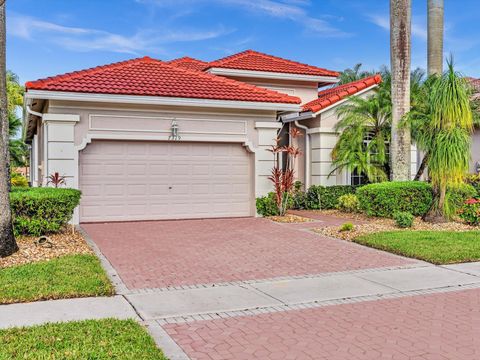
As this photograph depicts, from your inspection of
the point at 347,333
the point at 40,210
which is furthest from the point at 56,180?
the point at 347,333

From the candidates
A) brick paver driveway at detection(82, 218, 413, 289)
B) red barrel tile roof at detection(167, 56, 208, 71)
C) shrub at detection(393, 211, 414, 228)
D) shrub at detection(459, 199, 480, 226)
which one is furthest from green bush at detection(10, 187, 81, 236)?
red barrel tile roof at detection(167, 56, 208, 71)

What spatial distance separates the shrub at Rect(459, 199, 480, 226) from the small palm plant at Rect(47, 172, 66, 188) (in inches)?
427

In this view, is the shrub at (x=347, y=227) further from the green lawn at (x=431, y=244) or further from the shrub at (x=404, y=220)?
the shrub at (x=404, y=220)

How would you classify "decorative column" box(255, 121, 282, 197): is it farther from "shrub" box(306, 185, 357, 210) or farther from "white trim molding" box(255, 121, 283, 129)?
"shrub" box(306, 185, 357, 210)

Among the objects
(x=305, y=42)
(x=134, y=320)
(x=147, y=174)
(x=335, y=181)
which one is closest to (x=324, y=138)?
(x=335, y=181)

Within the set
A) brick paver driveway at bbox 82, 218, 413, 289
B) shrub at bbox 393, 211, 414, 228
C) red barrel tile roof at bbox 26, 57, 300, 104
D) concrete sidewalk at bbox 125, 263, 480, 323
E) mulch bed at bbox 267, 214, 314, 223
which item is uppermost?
red barrel tile roof at bbox 26, 57, 300, 104

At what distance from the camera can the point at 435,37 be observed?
801 inches

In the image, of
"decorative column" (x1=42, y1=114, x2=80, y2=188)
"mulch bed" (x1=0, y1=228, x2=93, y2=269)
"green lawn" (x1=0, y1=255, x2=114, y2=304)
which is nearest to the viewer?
"green lawn" (x1=0, y1=255, x2=114, y2=304)

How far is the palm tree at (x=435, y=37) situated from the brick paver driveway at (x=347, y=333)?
15.5m

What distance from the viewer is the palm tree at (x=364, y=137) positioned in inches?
689

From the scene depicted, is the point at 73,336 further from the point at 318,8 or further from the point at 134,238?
the point at 318,8

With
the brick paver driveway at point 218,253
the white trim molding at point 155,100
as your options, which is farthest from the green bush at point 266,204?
the white trim molding at point 155,100

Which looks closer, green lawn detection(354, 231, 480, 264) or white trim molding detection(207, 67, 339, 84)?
green lawn detection(354, 231, 480, 264)

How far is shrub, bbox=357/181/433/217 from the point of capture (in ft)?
49.3
